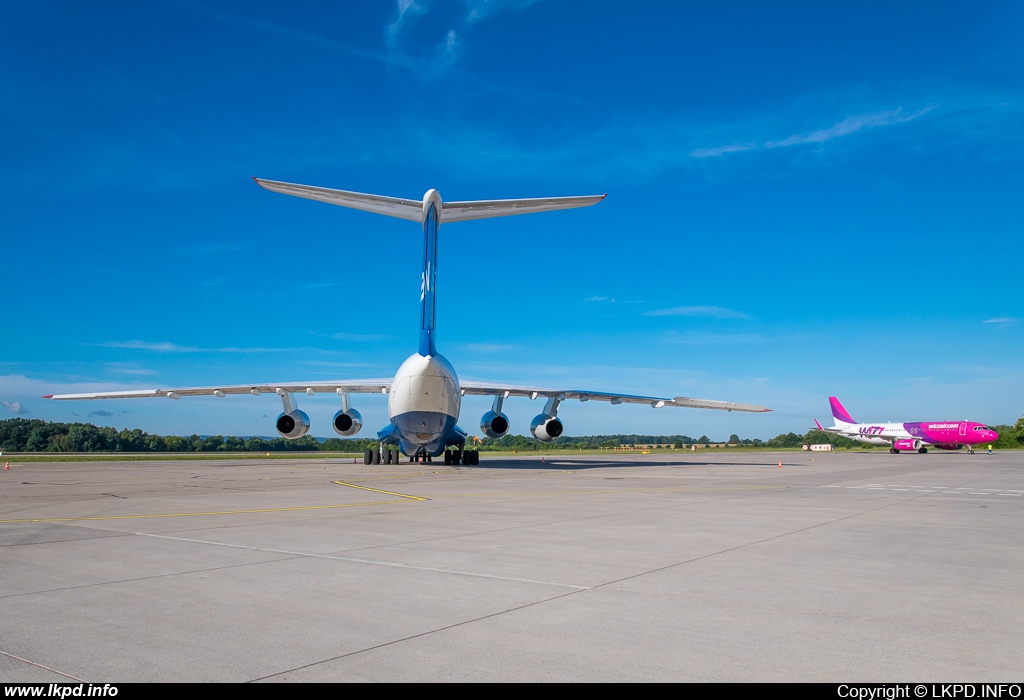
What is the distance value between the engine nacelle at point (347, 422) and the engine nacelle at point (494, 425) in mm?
5866

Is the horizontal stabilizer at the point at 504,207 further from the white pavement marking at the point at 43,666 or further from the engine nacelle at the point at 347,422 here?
the white pavement marking at the point at 43,666

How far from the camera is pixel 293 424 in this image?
106 feet

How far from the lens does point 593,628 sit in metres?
4.54

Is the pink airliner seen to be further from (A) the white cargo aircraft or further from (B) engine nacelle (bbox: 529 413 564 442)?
(B) engine nacelle (bbox: 529 413 564 442)

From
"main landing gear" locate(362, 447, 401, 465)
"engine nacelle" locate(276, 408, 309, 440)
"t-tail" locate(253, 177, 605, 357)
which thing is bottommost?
"main landing gear" locate(362, 447, 401, 465)

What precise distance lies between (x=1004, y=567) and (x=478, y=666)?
5.81m

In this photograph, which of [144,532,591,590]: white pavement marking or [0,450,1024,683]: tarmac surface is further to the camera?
[144,532,591,590]: white pavement marking

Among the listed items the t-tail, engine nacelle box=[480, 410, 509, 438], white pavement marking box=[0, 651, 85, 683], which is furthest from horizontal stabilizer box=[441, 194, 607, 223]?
white pavement marking box=[0, 651, 85, 683]

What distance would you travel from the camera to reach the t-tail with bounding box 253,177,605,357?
87.6 ft

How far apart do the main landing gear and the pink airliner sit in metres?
54.6

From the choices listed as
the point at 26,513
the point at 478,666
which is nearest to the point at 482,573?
the point at 478,666

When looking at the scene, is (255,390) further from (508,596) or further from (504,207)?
(508,596)

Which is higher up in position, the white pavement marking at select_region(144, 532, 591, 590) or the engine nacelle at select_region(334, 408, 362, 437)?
the engine nacelle at select_region(334, 408, 362, 437)
